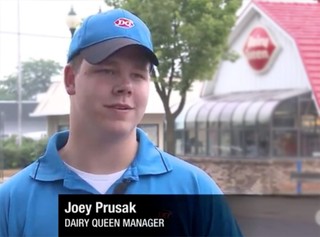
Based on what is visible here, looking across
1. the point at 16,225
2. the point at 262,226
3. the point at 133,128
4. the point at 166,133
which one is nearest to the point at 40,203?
the point at 16,225

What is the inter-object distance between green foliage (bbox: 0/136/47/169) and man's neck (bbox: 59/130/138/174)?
4.6 inches

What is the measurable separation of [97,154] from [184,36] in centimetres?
43

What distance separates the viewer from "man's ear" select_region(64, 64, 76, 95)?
150 cm

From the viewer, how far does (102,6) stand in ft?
5.30

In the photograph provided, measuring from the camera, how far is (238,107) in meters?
1.69

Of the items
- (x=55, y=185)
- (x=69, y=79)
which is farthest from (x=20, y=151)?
(x=69, y=79)

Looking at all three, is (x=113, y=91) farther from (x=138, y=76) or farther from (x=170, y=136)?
(x=170, y=136)

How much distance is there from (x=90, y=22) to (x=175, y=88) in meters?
0.37

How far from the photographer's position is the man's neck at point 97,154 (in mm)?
1543

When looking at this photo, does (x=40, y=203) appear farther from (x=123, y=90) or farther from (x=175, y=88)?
(x=175, y=88)

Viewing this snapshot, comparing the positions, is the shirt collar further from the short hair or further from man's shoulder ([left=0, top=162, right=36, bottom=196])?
the short hair

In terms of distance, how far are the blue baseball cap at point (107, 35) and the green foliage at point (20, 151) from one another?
0.33m

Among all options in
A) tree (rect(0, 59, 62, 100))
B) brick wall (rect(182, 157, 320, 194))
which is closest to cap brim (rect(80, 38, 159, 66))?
tree (rect(0, 59, 62, 100))

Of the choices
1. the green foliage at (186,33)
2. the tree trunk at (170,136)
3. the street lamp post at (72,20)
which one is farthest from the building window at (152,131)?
the street lamp post at (72,20)
